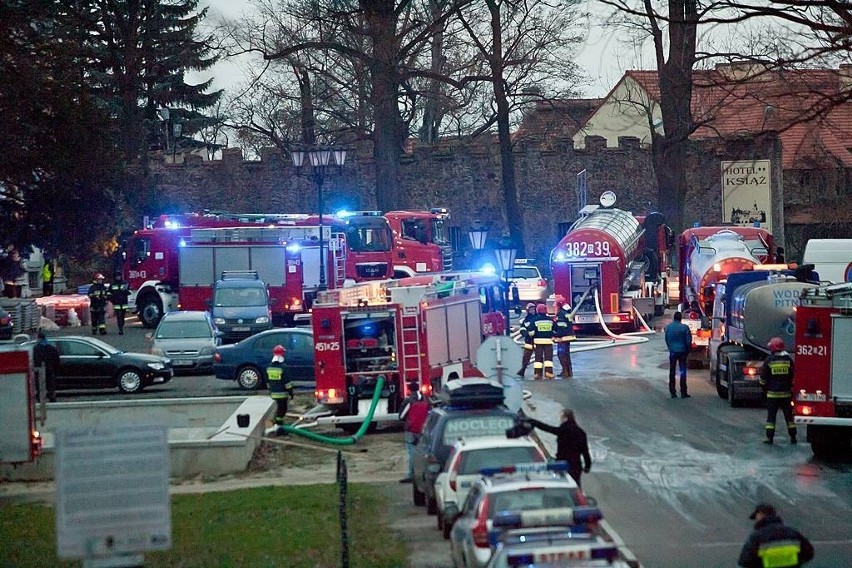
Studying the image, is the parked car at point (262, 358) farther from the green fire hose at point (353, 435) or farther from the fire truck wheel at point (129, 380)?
the green fire hose at point (353, 435)

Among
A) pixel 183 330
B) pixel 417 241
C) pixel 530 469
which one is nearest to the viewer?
pixel 530 469

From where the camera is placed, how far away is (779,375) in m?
20.3

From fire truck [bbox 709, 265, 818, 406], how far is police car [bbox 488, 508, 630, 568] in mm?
12998

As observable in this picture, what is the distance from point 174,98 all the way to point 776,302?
51083 mm

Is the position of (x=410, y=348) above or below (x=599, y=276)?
below

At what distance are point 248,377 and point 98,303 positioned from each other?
12415mm

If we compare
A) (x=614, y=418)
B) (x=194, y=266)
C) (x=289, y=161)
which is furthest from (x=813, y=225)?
(x=614, y=418)

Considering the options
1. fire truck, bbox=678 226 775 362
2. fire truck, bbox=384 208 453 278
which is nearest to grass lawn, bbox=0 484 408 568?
fire truck, bbox=678 226 775 362

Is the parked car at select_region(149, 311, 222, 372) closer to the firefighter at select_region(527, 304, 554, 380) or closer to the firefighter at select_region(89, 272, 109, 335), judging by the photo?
the firefighter at select_region(89, 272, 109, 335)

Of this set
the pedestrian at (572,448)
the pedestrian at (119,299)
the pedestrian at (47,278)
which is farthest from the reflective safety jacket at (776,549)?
the pedestrian at (47,278)

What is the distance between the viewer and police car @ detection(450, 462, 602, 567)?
1135 cm

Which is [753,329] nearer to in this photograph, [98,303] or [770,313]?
[770,313]

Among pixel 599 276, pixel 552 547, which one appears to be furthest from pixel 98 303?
pixel 552 547

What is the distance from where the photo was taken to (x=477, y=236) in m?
33.9
